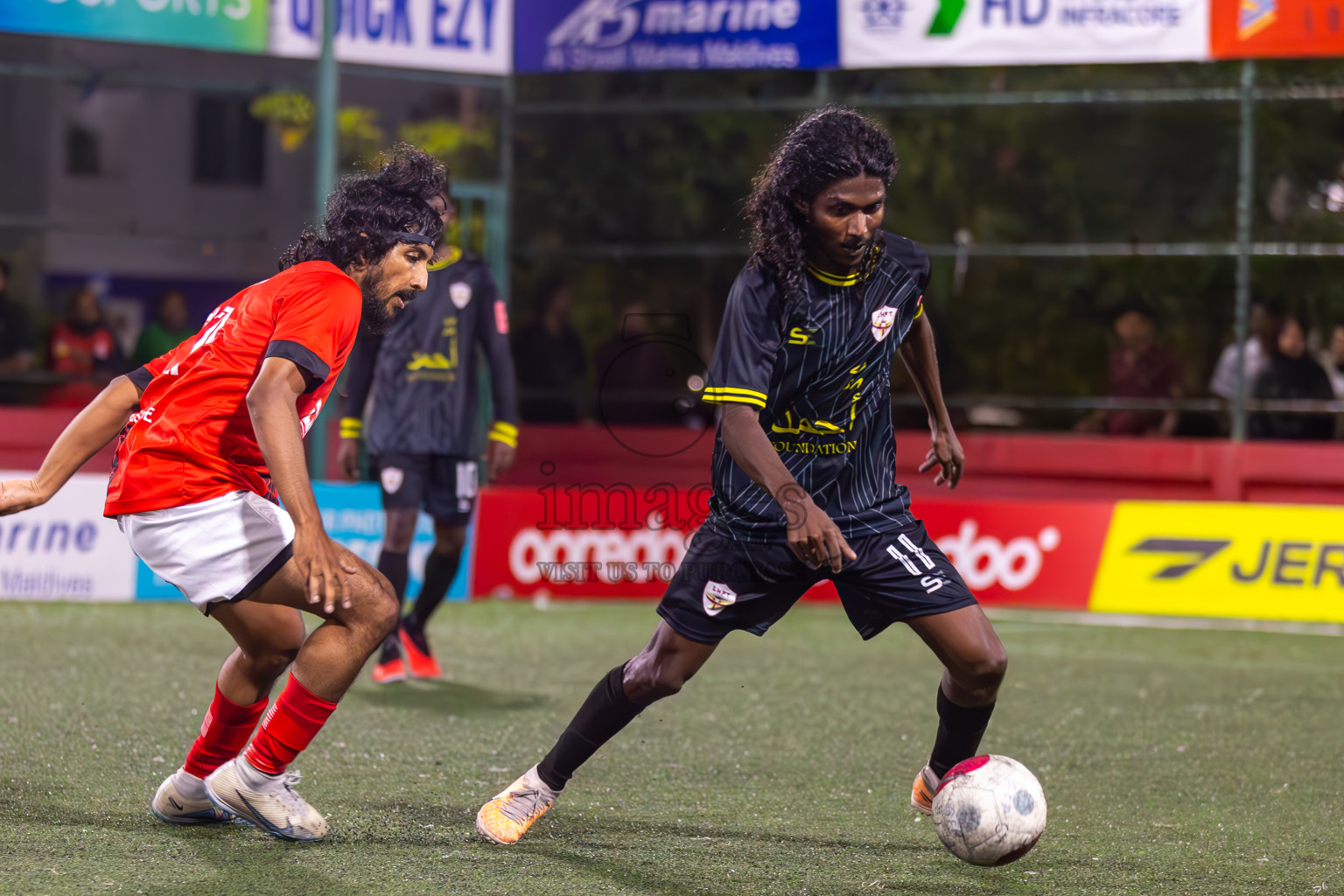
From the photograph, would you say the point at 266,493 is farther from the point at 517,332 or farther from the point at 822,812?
the point at 517,332

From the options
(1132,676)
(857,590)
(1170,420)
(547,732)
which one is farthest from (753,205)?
(1170,420)

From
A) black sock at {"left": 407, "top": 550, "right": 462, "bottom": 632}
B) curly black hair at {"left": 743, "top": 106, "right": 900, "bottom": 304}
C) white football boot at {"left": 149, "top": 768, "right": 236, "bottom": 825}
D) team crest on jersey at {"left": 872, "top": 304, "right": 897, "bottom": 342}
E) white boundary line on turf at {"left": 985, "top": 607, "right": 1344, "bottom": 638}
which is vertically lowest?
white boundary line on turf at {"left": 985, "top": 607, "right": 1344, "bottom": 638}

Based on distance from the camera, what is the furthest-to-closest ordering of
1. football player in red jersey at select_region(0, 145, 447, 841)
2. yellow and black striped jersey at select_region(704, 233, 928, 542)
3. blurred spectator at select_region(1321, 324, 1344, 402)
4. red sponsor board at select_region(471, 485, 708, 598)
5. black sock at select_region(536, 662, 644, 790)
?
blurred spectator at select_region(1321, 324, 1344, 402) → red sponsor board at select_region(471, 485, 708, 598) → black sock at select_region(536, 662, 644, 790) → yellow and black striped jersey at select_region(704, 233, 928, 542) → football player in red jersey at select_region(0, 145, 447, 841)

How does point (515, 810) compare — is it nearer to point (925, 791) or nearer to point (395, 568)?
point (925, 791)

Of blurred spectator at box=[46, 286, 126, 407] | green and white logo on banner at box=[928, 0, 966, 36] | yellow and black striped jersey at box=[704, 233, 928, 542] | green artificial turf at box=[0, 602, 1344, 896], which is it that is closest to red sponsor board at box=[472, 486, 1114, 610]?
green artificial turf at box=[0, 602, 1344, 896]

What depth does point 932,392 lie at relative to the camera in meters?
4.64

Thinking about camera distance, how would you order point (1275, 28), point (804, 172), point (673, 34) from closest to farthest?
point (804, 172), point (1275, 28), point (673, 34)

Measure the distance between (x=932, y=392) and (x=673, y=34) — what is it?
8735mm

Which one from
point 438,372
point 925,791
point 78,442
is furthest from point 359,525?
point 925,791

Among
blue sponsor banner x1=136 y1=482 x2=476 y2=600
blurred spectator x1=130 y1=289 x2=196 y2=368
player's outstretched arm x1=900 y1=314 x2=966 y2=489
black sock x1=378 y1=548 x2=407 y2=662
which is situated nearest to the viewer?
player's outstretched arm x1=900 y1=314 x2=966 y2=489

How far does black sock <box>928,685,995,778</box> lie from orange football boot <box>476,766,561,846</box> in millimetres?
1079

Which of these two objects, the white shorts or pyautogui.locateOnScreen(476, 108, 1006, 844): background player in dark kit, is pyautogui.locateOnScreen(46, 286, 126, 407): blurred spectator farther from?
pyautogui.locateOnScreen(476, 108, 1006, 844): background player in dark kit

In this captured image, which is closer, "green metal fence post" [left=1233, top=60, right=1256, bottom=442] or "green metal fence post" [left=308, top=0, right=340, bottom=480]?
"green metal fence post" [left=308, top=0, right=340, bottom=480]

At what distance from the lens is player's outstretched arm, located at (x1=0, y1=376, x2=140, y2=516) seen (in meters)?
4.17
